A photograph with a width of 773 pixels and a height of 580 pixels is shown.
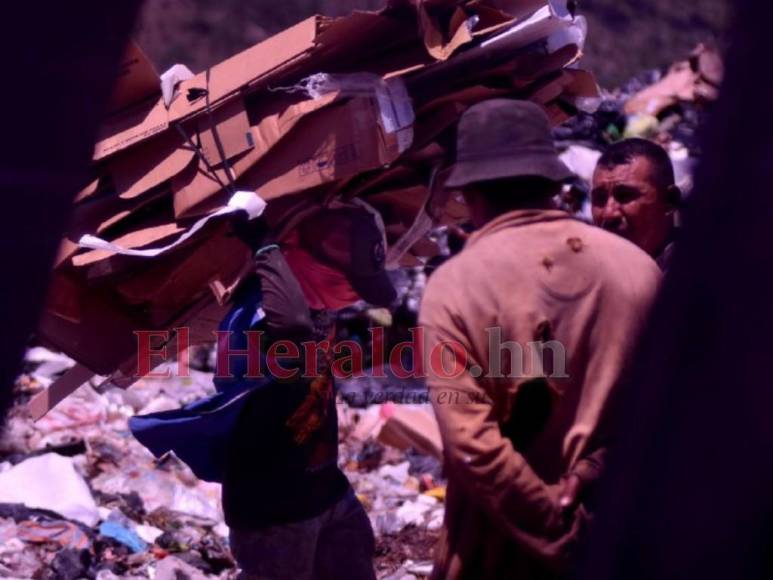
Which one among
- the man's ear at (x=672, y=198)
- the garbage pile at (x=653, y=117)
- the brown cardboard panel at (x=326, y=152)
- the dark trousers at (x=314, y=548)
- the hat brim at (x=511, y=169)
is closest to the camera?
the hat brim at (x=511, y=169)

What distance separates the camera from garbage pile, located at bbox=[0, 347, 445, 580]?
544cm

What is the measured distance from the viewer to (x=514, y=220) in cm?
Answer: 273

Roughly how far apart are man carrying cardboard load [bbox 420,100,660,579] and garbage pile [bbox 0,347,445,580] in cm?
291

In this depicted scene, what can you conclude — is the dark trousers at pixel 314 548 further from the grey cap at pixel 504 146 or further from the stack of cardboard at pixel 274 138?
the grey cap at pixel 504 146

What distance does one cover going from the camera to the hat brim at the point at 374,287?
3865mm

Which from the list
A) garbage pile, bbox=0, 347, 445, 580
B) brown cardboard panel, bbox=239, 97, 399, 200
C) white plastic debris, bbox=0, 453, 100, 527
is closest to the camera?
brown cardboard panel, bbox=239, 97, 399, 200

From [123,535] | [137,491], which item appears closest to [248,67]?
[123,535]

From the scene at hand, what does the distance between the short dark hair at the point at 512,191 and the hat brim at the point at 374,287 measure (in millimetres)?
1116

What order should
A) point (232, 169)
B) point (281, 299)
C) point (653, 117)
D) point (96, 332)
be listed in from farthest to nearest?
point (653, 117) → point (96, 332) → point (232, 169) → point (281, 299)

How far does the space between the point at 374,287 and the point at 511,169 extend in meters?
1.24

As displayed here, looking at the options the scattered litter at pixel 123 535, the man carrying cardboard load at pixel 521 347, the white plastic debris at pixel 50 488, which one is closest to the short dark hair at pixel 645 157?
the man carrying cardboard load at pixel 521 347

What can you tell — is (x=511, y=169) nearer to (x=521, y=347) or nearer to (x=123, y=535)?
(x=521, y=347)

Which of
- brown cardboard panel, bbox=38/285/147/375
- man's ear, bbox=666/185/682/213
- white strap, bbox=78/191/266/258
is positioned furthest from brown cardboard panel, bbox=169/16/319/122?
man's ear, bbox=666/185/682/213

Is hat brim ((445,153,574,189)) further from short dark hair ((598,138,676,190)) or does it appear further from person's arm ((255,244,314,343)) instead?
short dark hair ((598,138,676,190))
